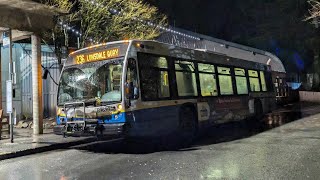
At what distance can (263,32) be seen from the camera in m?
45.7

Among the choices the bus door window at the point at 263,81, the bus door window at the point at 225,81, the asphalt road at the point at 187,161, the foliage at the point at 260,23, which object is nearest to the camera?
the asphalt road at the point at 187,161

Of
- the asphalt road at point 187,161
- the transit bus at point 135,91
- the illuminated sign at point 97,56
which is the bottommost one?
the asphalt road at point 187,161

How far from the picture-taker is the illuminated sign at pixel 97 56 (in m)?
11.0

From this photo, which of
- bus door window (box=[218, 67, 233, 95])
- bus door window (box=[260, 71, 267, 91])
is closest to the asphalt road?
bus door window (box=[218, 67, 233, 95])

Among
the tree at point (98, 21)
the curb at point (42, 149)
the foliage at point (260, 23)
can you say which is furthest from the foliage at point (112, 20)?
the foliage at point (260, 23)

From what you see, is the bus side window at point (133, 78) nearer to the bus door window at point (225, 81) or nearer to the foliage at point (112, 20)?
the bus door window at point (225, 81)

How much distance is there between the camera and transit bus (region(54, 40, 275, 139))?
1048 cm

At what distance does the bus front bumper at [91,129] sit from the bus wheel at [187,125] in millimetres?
2853

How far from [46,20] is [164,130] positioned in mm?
6229

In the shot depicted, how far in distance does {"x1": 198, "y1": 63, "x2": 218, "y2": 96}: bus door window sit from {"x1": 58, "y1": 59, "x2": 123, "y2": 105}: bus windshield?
13.7 ft

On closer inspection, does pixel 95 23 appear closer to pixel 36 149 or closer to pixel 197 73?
pixel 197 73

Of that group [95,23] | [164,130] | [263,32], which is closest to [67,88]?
[164,130]

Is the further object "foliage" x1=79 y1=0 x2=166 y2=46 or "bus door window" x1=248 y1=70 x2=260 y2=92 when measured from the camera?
"foliage" x1=79 y1=0 x2=166 y2=46

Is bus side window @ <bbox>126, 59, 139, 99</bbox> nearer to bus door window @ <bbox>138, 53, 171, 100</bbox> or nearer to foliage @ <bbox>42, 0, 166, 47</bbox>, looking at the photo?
bus door window @ <bbox>138, 53, 171, 100</bbox>
